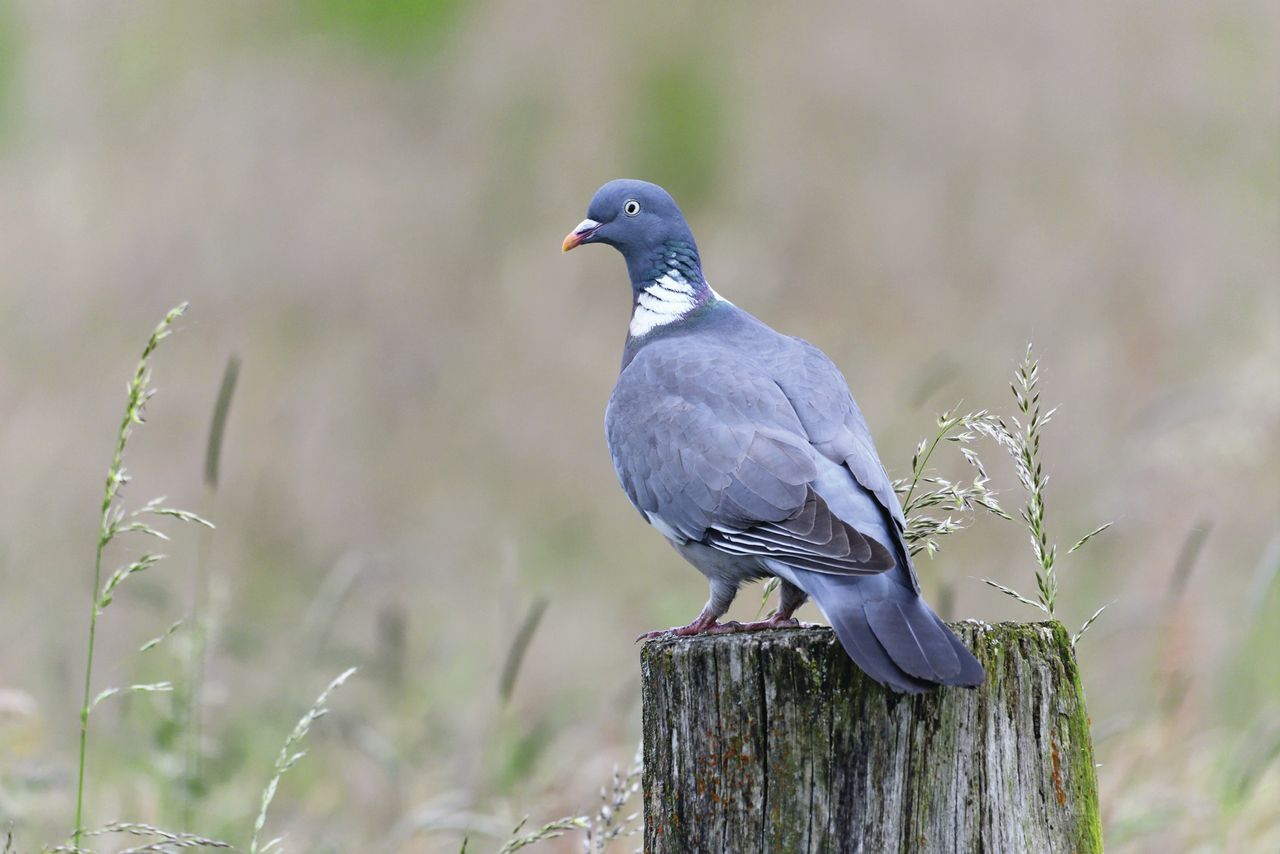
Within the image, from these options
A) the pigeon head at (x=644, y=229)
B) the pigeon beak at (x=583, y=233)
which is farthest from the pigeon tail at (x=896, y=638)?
the pigeon beak at (x=583, y=233)

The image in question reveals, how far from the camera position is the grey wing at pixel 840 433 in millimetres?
3652

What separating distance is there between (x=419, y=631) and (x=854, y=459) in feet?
14.5

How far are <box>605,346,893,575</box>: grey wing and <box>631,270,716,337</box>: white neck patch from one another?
61 centimetres

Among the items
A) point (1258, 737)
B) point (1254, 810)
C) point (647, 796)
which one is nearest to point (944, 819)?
point (647, 796)

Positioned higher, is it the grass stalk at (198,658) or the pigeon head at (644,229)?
the pigeon head at (644,229)

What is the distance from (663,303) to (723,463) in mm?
1305

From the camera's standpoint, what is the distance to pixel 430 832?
4668 mm

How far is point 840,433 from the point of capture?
394 centimetres

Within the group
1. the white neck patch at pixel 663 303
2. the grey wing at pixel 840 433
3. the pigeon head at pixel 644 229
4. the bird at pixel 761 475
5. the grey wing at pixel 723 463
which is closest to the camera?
the bird at pixel 761 475

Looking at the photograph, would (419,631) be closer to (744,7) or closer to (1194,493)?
(1194,493)

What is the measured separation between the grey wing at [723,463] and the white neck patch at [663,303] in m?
0.61

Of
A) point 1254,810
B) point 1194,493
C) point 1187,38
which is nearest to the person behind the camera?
point 1254,810

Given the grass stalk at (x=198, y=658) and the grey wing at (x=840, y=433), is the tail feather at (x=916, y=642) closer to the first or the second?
the grey wing at (x=840, y=433)

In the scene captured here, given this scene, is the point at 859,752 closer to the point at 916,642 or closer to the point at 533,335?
the point at 916,642
